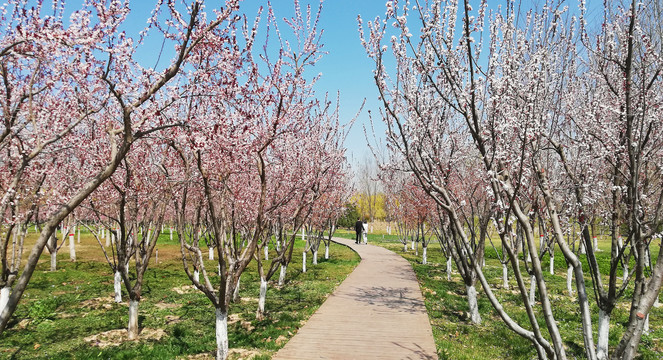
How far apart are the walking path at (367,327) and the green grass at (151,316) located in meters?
0.43

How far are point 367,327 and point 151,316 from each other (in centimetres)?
514

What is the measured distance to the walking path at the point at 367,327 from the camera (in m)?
6.73

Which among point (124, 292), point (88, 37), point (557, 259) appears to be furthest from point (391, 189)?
point (88, 37)

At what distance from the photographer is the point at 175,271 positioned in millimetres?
17281

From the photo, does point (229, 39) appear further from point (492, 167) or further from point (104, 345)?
point (104, 345)

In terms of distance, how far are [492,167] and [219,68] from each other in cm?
361

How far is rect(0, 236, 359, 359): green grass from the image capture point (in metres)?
7.16

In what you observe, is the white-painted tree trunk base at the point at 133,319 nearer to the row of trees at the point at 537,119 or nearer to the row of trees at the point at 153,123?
the row of trees at the point at 153,123

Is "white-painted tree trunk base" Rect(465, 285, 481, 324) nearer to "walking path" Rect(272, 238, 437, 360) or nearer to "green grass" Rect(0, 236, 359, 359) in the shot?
"walking path" Rect(272, 238, 437, 360)

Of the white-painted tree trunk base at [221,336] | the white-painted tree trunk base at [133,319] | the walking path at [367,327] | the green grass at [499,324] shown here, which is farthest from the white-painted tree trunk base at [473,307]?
the white-painted tree trunk base at [133,319]

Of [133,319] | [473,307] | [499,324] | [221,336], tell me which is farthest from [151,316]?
[499,324]

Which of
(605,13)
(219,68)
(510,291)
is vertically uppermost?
(605,13)

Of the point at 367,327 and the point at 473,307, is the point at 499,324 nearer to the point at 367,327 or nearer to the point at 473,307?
the point at 473,307

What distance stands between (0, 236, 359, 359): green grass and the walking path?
43cm
